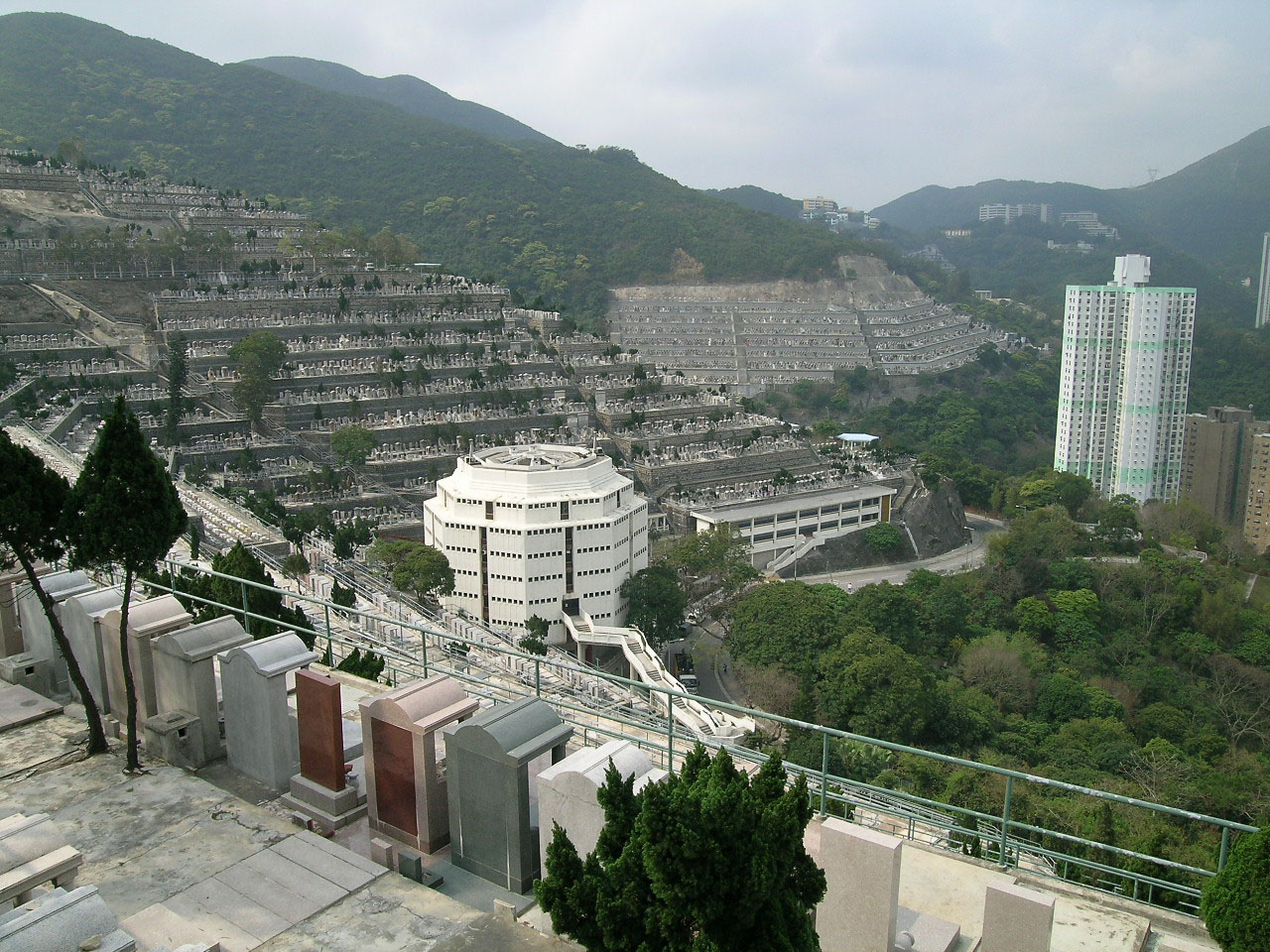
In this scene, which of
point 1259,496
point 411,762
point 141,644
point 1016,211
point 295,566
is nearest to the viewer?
point 411,762

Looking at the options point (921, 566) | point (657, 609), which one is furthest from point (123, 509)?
point (921, 566)

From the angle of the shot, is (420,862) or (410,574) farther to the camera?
(410,574)

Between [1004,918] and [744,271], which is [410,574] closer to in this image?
[1004,918]

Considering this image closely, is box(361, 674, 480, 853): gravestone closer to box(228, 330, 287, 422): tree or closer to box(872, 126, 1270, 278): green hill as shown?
box(228, 330, 287, 422): tree

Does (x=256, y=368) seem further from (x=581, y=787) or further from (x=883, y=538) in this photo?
(x=581, y=787)

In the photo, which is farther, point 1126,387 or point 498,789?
point 1126,387

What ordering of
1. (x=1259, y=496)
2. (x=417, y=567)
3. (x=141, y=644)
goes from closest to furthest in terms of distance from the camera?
(x=141, y=644) < (x=417, y=567) < (x=1259, y=496)

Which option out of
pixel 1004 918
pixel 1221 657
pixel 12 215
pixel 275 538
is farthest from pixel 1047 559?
pixel 12 215
